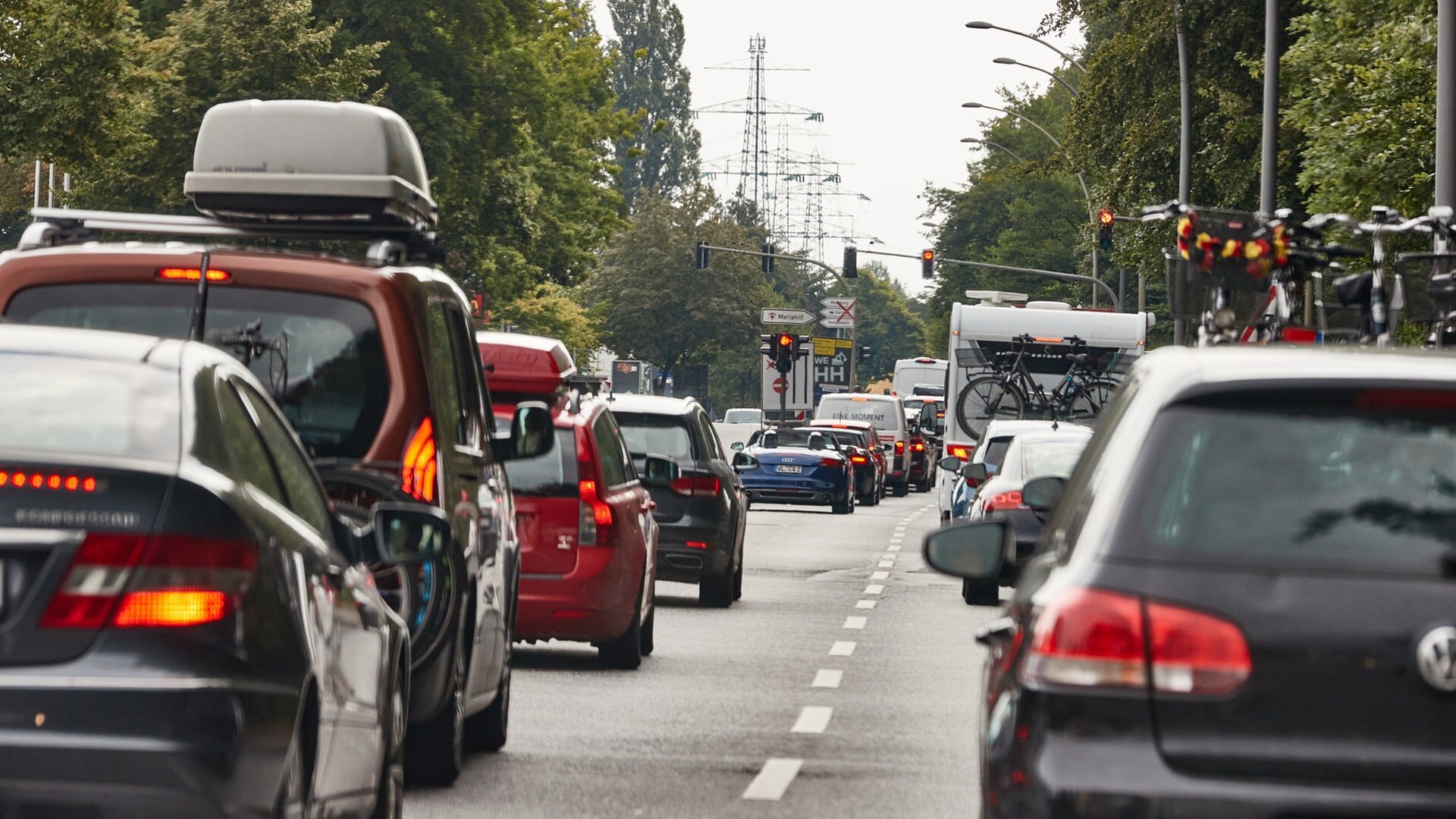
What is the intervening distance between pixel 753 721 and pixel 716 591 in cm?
788

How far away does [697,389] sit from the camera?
13250 cm

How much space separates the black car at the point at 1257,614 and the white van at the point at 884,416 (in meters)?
46.8

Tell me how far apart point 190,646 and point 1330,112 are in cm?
2393

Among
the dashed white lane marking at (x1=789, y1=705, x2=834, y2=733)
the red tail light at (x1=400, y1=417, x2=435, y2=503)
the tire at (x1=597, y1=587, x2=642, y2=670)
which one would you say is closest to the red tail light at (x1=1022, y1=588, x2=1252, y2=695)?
the red tail light at (x1=400, y1=417, x2=435, y2=503)

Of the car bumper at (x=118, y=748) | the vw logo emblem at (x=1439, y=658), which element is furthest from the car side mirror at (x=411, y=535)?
the vw logo emblem at (x=1439, y=658)

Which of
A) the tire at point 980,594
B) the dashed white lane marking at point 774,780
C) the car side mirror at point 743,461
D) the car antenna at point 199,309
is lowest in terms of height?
the tire at point 980,594

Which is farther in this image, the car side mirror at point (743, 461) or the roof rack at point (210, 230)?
the car side mirror at point (743, 461)

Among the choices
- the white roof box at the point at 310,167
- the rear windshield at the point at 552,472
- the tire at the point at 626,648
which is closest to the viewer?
the white roof box at the point at 310,167

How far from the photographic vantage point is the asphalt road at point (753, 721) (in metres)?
9.24

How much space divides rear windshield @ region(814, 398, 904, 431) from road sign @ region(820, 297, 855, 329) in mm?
16625

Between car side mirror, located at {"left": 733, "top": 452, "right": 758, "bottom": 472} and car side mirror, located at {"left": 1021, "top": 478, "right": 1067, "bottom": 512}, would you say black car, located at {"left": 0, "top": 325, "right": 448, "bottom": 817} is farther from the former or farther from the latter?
car side mirror, located at {"left": 733, "top": 452, "right": 758, "bottom": 472}

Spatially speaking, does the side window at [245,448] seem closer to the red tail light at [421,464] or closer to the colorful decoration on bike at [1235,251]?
the red tail light at [421,464]

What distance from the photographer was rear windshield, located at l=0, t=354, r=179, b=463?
16.9ft

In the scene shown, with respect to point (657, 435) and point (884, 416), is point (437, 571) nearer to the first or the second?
point (657, 435)
